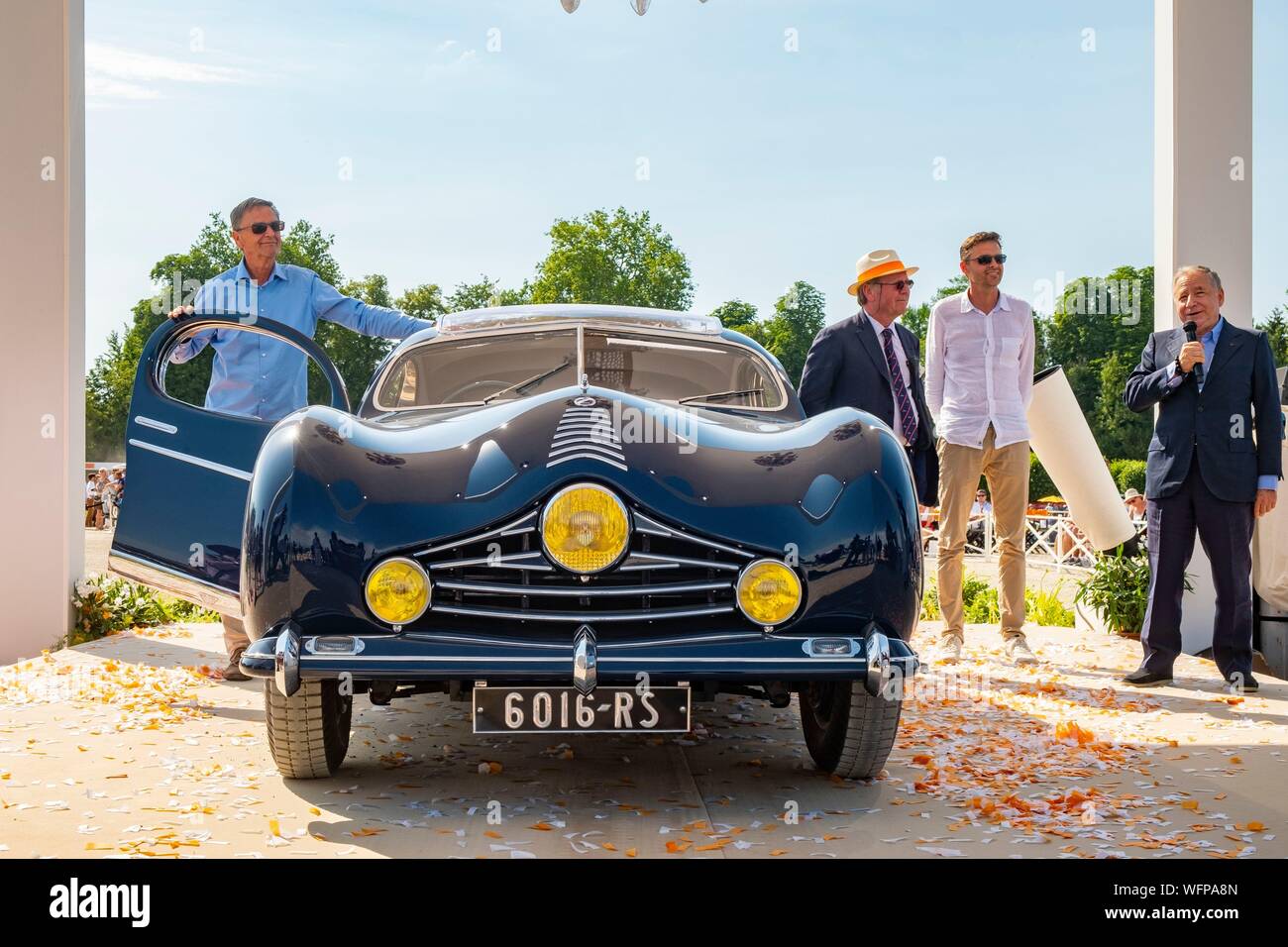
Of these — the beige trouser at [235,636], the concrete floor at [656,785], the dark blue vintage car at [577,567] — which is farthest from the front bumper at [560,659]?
the beige trouser at [235,636]

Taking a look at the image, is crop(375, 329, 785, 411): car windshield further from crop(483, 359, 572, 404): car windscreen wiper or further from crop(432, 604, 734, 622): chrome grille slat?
crop(432, 604, 734, 622): chrome grille slat

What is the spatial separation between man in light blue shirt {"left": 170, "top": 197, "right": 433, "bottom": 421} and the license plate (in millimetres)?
2976

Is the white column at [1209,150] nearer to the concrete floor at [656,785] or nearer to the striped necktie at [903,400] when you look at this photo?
the striped necktie at [903,400]

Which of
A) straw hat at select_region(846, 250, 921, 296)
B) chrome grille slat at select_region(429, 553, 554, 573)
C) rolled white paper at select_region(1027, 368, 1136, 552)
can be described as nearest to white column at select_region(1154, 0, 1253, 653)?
rolled white paper at select_region(1027, 368, 1136, 552)

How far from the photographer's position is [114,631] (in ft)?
26.0

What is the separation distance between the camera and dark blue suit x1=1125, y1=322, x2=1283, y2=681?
5910mm

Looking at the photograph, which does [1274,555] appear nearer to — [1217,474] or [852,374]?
[1217,474]

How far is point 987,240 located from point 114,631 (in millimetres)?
6322

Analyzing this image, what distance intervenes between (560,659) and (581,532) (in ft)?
1.20

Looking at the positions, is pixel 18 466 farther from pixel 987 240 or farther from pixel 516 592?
pixel 987 240

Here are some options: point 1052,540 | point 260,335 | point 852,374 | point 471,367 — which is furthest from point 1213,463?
point 1052,540

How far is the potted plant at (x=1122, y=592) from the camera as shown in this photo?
803 cm

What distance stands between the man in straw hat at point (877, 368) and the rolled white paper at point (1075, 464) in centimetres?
256
